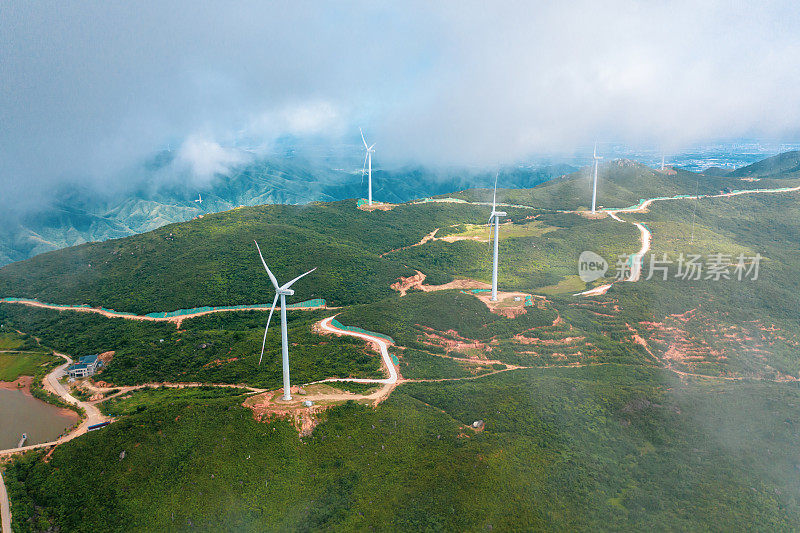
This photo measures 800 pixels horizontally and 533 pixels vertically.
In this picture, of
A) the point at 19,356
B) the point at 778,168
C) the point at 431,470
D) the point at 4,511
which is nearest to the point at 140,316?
the point at 19,356

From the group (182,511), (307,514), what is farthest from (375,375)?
(182,511)

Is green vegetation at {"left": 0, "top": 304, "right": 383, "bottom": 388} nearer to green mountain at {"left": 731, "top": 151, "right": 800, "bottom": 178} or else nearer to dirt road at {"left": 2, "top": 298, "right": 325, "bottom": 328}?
dirt road at {"left": 2, "top": 298, "right": 325, "bottom": 328}

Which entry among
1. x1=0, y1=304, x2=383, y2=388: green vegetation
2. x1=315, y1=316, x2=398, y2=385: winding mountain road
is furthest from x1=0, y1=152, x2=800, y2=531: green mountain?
x1=315, y1=316, x2=398, y2=385: winding mountain road

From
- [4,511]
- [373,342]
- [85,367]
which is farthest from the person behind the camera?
[373,342]

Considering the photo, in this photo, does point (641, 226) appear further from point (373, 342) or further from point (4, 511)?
point (4, 511)

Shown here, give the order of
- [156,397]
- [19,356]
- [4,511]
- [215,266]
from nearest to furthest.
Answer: [4,511] < [156,397] < [19,356] < [215,266]

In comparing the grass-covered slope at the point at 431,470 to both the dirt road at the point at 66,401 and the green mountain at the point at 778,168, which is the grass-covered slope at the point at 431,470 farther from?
the green mountain at the point at 778,168

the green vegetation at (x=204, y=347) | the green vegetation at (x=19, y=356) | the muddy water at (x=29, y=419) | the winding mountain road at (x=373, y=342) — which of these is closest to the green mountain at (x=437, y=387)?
the green vegetation at (x=204, y=347)
